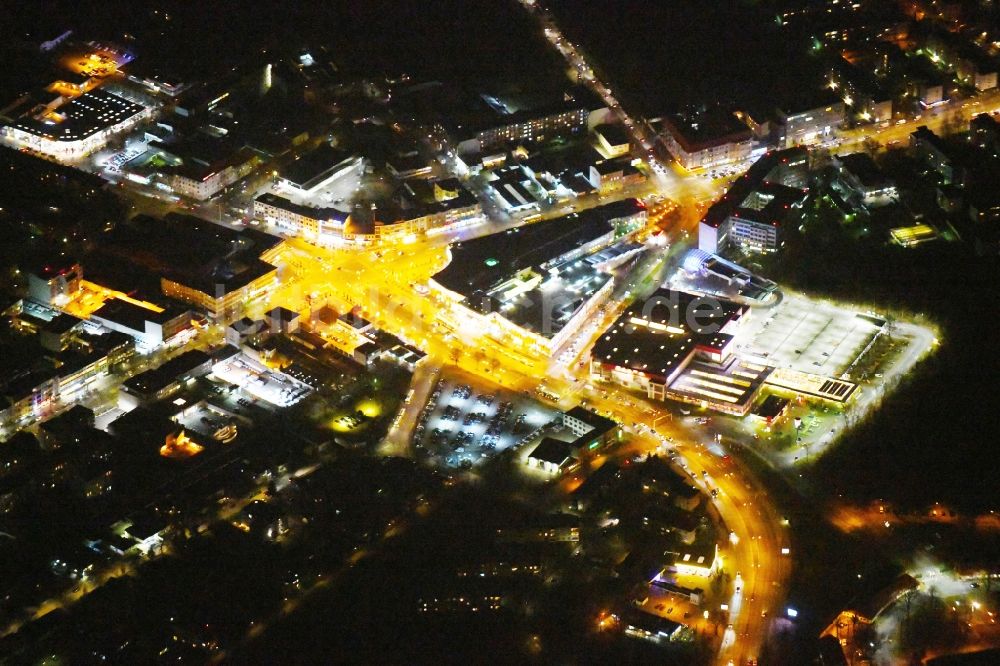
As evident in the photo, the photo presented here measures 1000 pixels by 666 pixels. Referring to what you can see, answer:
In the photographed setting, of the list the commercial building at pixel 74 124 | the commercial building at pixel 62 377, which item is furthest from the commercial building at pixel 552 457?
the commercial building at pixel 74 124

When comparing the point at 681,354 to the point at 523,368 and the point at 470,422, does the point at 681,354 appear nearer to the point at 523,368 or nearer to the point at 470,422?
the point at 523,368

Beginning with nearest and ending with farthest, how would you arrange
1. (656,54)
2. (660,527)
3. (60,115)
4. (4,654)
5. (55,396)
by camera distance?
(4,654) < (660,527) < (55,396) < (60,115) < (656,54)

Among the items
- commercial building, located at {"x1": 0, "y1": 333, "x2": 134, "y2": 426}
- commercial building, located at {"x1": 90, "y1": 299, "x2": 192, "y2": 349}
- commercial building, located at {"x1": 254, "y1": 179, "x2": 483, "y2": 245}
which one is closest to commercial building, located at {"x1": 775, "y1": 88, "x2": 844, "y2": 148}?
commercial building, located at {"x1": 254, "y1": 179, "x2": 483, "y2": 245}

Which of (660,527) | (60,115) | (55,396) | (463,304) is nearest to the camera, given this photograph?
(660,527)

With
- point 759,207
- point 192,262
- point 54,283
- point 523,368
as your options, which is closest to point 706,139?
point 759,207

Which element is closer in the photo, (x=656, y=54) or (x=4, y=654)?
(x=4, y=654)

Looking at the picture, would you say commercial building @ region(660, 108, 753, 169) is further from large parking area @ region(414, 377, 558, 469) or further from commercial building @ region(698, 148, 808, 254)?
large parking area @ region(414, 377, 558, 469)

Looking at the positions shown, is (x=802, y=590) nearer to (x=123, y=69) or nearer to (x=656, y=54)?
(x=656, y=54)

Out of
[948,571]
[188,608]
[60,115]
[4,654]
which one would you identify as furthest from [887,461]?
[60,115]
